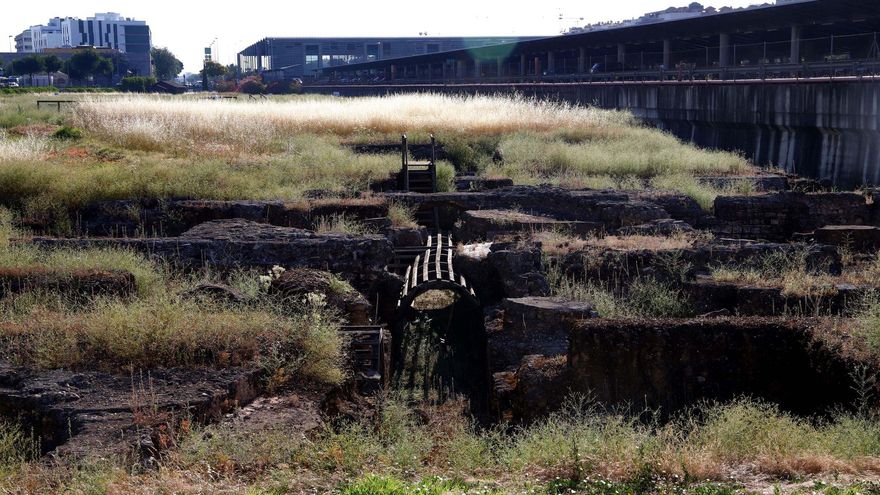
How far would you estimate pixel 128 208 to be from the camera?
15.1 metres

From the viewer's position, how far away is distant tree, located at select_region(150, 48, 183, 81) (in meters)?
134

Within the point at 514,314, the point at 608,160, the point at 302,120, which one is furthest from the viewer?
the point at 302,120

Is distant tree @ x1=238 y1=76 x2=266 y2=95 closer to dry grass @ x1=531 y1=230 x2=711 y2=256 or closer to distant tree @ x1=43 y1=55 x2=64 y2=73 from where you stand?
distant tree @ x1=43 y1=55 x2=64 y2=73

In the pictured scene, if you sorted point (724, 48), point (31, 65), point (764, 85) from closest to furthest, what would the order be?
point (764, 85) < point (724, 48) < point (31, 65)

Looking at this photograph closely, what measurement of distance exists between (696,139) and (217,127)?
550 inches

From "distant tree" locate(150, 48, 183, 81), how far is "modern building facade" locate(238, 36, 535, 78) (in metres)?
15.4

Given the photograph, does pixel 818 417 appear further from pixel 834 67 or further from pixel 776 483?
pixel 834 67

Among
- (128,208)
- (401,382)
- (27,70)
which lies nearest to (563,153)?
(128,208)

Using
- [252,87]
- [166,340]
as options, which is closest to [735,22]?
[166,340]

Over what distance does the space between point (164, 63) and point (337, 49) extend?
2795 centimetres

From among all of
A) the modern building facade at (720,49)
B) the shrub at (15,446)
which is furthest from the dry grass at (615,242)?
the modern building facade at (720,49)

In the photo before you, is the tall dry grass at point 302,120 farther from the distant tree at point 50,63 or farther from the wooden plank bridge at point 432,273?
the distant tree at point 50,63

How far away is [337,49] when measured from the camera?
121500mm

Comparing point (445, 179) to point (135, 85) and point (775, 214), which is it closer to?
point (775, 214)
